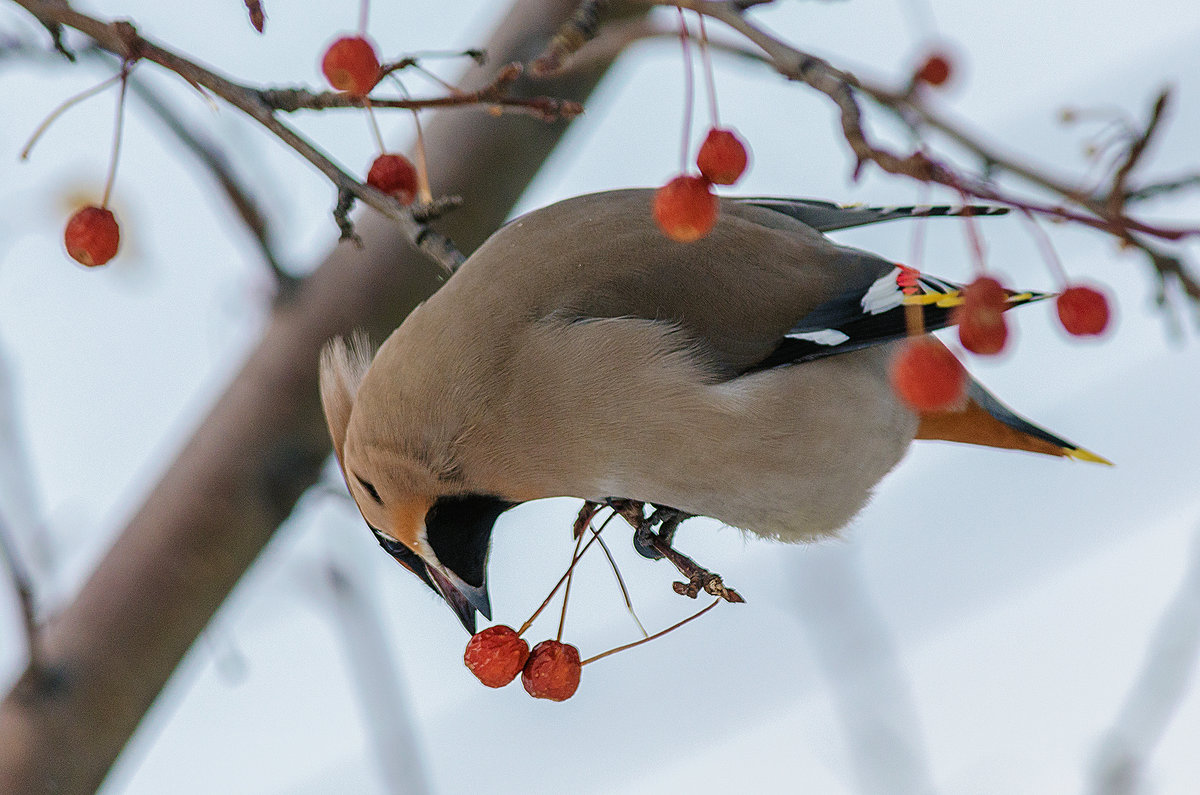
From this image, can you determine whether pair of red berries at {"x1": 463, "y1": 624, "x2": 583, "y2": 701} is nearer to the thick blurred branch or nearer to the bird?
the bird

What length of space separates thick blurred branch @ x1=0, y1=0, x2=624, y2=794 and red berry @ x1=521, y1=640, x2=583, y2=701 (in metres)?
0.80

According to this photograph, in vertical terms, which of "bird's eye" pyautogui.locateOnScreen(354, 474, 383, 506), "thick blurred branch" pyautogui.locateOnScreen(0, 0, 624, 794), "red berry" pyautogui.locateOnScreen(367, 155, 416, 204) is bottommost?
"thick blurred branch" pyautogui.locateOnScreen(0, 0, 624, 794)

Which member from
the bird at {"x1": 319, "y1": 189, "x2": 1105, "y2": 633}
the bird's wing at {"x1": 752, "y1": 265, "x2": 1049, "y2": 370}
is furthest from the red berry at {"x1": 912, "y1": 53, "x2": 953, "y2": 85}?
the bird's wing at {"x1": 752, "y1": 265, "x2": 1049, "y2": 370}

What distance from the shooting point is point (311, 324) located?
2561 millimetres

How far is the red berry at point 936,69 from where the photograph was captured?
6.73ft

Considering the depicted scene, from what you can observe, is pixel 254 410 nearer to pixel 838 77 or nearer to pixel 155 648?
pixel 155 648

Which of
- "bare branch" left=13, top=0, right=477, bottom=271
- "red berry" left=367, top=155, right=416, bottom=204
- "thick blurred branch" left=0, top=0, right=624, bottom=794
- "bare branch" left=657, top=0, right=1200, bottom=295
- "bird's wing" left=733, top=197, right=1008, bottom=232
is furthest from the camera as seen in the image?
"bird's wing" left=733, top=197, right=1008, bottom=232

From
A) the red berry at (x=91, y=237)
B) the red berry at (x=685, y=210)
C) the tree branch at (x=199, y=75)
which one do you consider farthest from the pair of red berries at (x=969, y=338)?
the red berry at (x=91, y=237)

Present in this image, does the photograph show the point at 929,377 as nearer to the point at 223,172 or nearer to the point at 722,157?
the point at 722,157

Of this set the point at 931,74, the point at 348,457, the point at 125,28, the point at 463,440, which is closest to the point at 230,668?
the point at 348,457

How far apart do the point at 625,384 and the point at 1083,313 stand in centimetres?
78

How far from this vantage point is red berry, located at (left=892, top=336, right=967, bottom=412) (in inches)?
55.2

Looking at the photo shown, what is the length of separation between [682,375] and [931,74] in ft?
2.14

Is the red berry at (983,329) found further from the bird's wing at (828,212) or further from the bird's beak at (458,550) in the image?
the bird's wing at (828,212)
